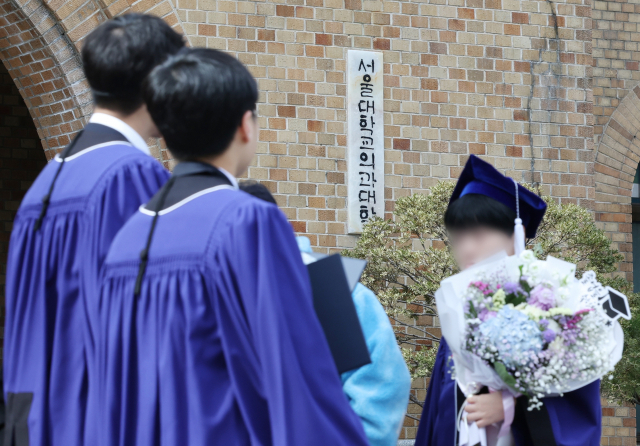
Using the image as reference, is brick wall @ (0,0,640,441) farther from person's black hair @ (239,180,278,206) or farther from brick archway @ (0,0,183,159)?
person's black hair @ (239,180,278,206)

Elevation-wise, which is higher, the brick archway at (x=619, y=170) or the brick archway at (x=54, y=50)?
the brick archway at (x=54, y=50)

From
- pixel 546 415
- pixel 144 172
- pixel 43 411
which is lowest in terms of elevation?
pixel 546 415

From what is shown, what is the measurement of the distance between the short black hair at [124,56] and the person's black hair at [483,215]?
1159mm

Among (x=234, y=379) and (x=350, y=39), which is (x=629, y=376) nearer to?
(x=350, y=39)

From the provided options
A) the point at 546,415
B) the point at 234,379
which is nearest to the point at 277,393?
the point at 234,379

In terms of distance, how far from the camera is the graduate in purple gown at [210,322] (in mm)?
1390

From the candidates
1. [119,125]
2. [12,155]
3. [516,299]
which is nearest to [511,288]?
[516,299]

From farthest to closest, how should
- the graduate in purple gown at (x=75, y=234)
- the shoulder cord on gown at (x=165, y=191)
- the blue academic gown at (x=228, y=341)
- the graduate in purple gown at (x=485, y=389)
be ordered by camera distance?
1. the graduate in purple gown at (x=485, y=389)
2. the graduate in purple gown at (x=75, y=234)
3. the shoulder cord on gown at (x=165, y=191)
4. the blue academic gown at (x=228, y=341)

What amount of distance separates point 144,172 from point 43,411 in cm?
60

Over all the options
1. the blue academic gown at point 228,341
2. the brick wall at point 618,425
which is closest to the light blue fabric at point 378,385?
the blue academic gown at point 228,341

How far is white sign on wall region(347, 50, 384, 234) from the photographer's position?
5.71m

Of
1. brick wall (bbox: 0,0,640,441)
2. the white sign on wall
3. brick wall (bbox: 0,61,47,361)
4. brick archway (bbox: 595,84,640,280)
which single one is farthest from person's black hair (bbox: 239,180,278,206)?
brick archway (bbox: 595,84,640,280)

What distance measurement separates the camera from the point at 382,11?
19.3 feet

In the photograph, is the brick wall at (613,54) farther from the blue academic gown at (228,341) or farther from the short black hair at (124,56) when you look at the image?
the blue academic gown at (228,341)
